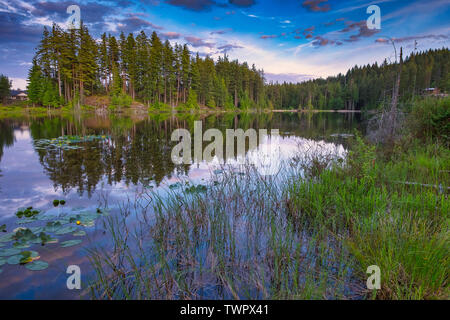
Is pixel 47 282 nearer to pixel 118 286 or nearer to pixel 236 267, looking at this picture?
pixel 118 286

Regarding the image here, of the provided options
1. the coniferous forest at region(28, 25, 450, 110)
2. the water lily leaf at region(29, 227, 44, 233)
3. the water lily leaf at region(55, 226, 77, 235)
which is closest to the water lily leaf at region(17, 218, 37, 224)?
the water lily leaf at region(29, 227, 44, 233)

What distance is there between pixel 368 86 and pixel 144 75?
251ft

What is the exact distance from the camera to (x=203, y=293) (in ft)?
8.82

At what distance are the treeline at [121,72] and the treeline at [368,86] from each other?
1650 inches

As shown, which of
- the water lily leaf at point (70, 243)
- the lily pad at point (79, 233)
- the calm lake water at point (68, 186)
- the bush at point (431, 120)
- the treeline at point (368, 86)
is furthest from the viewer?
the treeline at point (368, 86)

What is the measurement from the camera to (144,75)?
54406 mm

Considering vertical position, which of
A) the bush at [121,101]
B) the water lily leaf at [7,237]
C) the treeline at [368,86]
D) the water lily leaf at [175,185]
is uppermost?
the treeline at [368,86]

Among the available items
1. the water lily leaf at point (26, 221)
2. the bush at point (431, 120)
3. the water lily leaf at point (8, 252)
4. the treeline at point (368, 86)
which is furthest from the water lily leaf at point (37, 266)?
the treeline at point (368, 86)

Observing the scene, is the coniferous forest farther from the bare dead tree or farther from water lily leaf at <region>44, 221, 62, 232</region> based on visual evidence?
water lily leaf at <region>44, 221, 62, 232</region>

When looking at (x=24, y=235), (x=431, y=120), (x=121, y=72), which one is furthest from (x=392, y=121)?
(x=121, y=72)

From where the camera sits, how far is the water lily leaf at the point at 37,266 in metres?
3.03

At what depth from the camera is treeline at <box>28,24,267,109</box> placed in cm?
4453

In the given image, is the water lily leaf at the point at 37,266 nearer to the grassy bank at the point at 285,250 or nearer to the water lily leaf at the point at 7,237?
the grassy bank at the point at 285,250

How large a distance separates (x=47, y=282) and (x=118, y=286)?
0.96 metres
